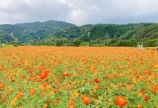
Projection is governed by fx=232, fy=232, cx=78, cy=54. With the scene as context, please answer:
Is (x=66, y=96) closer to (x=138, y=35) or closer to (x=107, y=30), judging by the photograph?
(x=138, y=35)

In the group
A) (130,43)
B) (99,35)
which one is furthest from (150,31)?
(130,43)

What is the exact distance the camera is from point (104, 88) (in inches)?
164

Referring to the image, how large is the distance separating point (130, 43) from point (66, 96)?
51.9m

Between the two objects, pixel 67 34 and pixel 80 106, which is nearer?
pixel 80 106

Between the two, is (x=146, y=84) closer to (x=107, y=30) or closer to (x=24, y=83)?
(x=24, y=83)

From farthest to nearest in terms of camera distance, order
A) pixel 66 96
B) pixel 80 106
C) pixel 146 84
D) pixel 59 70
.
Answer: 1. pixel 59 70
2. pixel 146 84
3. pixel 66 96
4. pixel 80 106

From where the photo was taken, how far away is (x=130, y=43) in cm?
5353

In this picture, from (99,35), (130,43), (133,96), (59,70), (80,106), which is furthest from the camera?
(99,35)

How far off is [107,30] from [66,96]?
362ft

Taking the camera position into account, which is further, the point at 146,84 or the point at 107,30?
the point at 107,30

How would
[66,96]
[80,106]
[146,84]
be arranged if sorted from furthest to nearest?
[146,84]
[66,96]
[80,106]

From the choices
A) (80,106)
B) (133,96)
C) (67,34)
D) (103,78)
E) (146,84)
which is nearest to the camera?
(80,106)

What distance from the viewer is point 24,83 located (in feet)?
13.4

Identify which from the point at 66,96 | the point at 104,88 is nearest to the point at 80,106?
the point at 66,96
